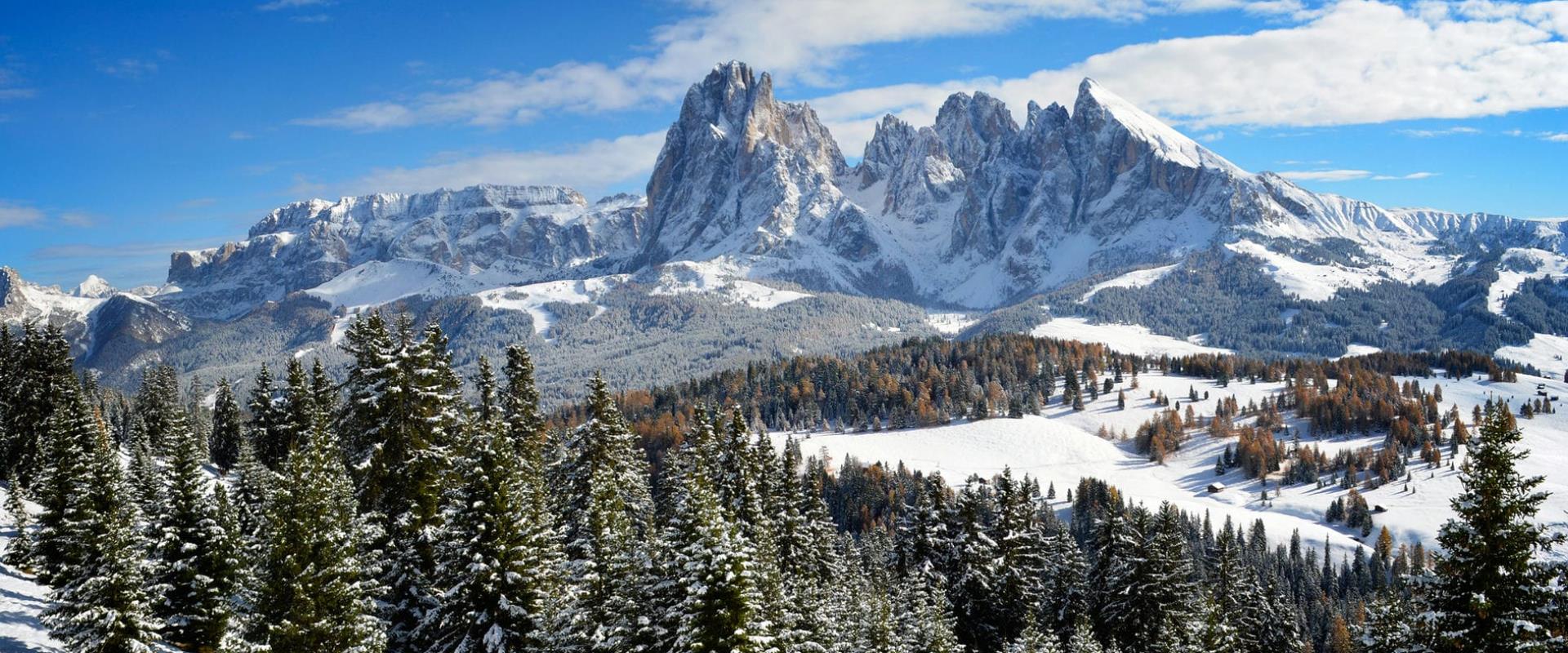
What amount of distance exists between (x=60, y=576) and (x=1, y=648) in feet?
10.5

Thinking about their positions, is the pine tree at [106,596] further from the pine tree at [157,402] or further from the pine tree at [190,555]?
the pine tree at [157,402]

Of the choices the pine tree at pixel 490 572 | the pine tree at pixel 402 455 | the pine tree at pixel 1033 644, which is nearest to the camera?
the pine tree at pixel 490 572

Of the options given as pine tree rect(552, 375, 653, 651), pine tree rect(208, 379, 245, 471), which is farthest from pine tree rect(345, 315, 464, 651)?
pine tree rect(208, 379, 245, 471)

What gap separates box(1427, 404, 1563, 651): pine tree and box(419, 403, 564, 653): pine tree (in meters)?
27.8

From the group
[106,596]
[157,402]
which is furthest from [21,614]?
[157,402]

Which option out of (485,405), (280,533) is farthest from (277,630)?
(485,405)

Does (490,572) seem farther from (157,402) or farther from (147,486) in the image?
(157,402)

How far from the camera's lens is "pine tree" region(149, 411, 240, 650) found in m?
38.3

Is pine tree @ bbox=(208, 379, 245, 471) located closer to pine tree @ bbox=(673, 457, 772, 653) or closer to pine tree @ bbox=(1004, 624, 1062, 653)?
pine tree @ bbox=(673, 457, 772, 653)

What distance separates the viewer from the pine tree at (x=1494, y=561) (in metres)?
21.9

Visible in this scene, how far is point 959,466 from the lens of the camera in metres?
176

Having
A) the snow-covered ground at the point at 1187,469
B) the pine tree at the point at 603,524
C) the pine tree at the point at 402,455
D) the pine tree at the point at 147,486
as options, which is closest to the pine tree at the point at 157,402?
the pine tree at the point at 147,486

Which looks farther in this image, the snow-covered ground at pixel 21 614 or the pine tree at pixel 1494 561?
the snow-covered ground at pixel 21 614

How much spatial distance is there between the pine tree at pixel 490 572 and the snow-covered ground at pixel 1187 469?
13631cm
